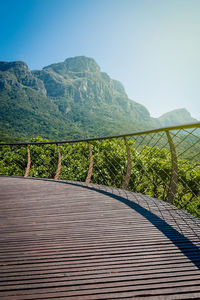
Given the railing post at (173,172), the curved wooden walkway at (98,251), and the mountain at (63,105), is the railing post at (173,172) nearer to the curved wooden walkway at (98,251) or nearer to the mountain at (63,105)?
the curved wooden walkway at (98,251)

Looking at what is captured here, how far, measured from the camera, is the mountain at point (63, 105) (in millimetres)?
90812

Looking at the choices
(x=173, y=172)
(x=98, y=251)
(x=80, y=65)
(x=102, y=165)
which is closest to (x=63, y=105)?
(x=80, y=65)

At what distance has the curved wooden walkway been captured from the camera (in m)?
0.99

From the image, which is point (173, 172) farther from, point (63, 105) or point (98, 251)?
point (63, 105)

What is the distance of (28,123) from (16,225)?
97.3m

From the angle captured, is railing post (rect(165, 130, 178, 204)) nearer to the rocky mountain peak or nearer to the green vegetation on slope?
the green vegetation on slope

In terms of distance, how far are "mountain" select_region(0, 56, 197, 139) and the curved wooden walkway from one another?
78.5 meters

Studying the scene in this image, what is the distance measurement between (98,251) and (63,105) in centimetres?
13403

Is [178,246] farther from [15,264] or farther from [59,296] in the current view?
[15,264]

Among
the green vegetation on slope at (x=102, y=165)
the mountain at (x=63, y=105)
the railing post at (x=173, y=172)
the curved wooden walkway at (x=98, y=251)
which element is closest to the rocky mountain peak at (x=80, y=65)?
the mountain at (x=63, y=105)

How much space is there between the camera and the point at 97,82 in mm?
166250

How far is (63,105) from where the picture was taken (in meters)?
128

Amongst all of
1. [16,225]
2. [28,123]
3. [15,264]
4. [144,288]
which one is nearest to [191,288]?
[144,288]

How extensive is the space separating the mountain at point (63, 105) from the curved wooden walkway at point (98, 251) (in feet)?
257
